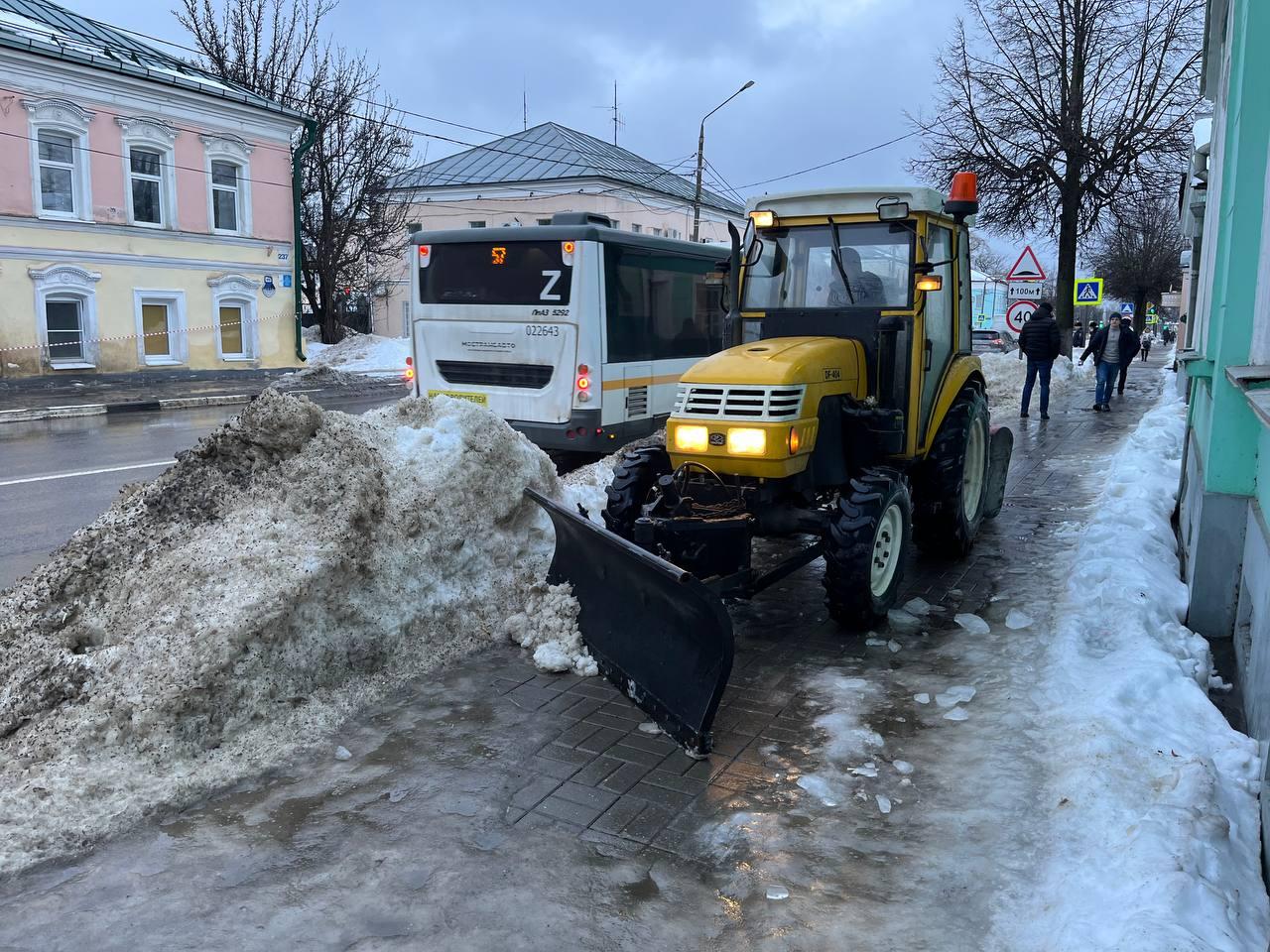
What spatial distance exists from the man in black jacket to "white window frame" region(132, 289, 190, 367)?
62.6 feet

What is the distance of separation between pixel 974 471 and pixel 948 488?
1.10 meters

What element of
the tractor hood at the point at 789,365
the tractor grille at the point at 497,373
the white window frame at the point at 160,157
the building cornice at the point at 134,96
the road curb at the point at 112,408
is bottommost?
the road curb at the point at 112,408

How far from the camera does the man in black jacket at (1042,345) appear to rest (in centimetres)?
1661

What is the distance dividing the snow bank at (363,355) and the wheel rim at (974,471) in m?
21.7

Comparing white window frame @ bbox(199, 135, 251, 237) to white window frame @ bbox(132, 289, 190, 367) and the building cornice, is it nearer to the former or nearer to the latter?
the building cornice

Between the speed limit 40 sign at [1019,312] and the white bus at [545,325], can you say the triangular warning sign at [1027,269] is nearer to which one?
the speed limit 40 sign at [1019,312]

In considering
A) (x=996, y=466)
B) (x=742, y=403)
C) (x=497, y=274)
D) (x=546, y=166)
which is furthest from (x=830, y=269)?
(x=546, y=166)

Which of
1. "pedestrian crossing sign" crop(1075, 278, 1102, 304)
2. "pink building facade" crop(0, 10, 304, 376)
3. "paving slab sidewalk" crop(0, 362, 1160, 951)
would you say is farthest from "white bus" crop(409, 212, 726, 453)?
"pedestrian crossing sign" crop(1075, 278, 1102, 304)

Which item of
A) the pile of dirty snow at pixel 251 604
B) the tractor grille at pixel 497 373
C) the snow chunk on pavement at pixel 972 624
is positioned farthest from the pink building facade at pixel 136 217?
the snow chunk on pavement at pixel 972 624

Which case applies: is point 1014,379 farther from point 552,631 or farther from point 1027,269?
point 552,631

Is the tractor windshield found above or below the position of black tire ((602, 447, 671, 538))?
above

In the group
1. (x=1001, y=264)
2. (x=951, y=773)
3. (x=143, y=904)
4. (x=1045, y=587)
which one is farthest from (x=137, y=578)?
(x=1001, y=264)

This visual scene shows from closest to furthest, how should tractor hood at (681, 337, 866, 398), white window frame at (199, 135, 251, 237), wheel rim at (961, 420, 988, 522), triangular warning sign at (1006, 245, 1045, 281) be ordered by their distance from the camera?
tractor hood at (681, 337, 866, 398) → wheel rim at (961, 420, 988, 522) → triangular warning sign at (1006, 245, 1045, 281) → white window frame at (199, 135, 251, 237)

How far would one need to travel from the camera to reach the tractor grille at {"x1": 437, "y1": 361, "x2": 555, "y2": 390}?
11.1 m
